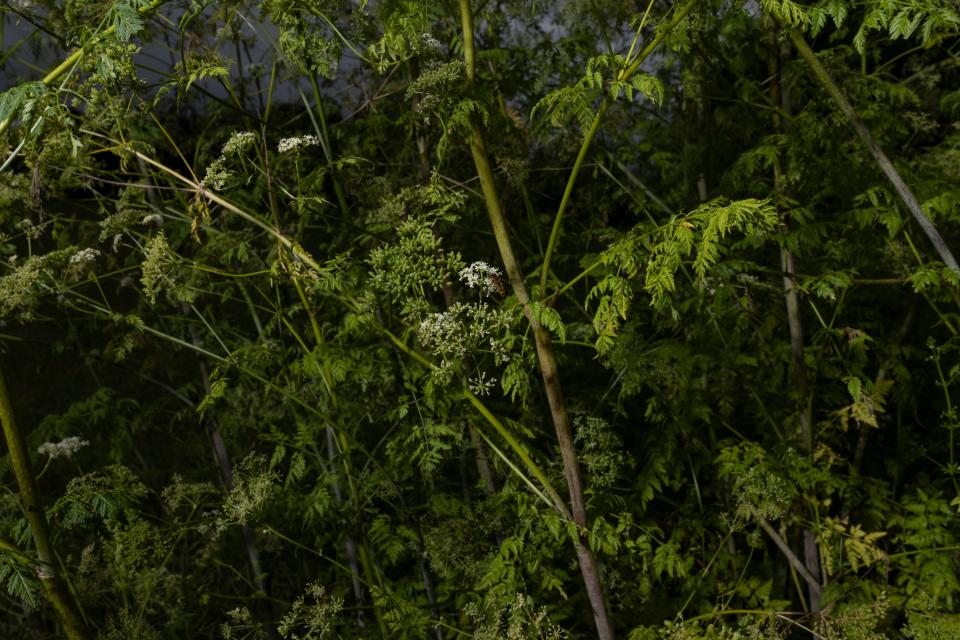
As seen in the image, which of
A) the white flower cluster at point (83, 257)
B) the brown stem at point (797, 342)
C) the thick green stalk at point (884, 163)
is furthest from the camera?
the brown stem at point (797, 342)

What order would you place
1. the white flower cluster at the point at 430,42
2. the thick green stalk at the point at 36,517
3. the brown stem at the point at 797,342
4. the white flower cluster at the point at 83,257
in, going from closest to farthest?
the thick green stalk at the point at 36,517, the white flower cluster at the point at 430,42, the white flower cluster at the point at 83,257, the brown stem at the point at 797,342

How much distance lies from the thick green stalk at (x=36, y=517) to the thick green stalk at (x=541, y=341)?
1.27 meters

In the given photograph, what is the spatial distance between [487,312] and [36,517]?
1.31 meters

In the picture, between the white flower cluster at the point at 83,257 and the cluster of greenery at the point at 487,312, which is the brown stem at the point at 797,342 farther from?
the white flower cluster at the point at 83,257

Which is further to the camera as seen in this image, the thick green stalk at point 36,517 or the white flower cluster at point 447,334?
the white flower cluster at point 447,334

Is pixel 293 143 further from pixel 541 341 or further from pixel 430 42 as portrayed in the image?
pixel 541 341

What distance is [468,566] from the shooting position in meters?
3.13

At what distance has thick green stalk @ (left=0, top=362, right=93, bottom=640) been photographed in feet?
6.47

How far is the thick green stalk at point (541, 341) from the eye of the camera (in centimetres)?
234

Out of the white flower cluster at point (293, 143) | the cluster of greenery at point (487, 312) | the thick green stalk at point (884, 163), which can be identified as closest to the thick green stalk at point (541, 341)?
the cluster of greenery at point (487, 312)

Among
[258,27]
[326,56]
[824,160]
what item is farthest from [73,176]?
[824,160]

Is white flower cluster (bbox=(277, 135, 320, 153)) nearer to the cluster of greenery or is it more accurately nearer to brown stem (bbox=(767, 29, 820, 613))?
the cluster of greenery

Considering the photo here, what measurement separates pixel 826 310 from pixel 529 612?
2583mm

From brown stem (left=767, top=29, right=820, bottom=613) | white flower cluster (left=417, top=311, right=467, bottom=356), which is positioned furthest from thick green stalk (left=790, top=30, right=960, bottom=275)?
white flower cluster (left=417, top=311, right=467, bottom=356)
